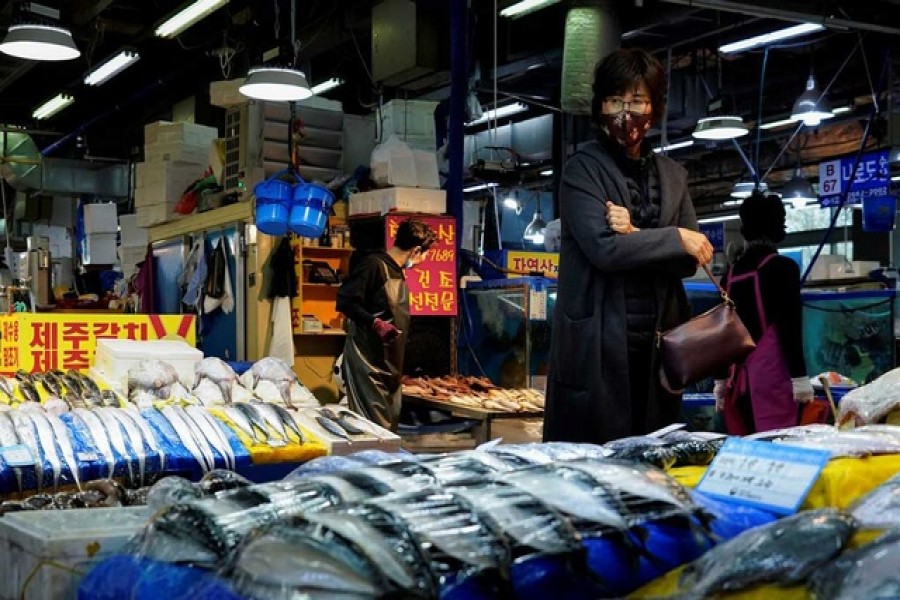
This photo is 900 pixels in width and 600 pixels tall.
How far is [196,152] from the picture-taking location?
11.2 metres

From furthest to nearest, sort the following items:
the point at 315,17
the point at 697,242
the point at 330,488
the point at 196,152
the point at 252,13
Result: the point at 315,17 < the point at 252,13 < the point at 196,152 < the point at 697,242 < the point at 330,488

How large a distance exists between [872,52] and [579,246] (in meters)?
11.6

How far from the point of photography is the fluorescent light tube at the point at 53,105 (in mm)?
17203

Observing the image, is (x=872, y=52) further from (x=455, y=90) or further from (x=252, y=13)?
(x=252, y=13)

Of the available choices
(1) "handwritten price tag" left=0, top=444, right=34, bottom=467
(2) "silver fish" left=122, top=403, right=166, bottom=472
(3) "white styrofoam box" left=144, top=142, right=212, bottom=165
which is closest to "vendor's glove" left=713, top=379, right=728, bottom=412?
(2) "silver fish" left=122, top=403, right=166, bottom=472

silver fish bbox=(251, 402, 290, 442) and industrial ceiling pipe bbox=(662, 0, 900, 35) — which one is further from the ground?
industrial ceiling pipe bbox=(662, 0, 900, 35)

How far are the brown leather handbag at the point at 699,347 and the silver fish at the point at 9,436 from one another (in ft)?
5.94

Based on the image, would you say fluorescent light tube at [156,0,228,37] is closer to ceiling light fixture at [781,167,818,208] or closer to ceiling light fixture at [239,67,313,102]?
ceiling light fixture at [239,67,313,102]

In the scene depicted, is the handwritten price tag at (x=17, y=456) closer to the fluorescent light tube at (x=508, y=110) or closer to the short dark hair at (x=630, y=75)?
the short dark hair at (x=630, y=75)

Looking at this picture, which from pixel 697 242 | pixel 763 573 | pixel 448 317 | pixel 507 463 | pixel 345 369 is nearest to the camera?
pixel 763 573

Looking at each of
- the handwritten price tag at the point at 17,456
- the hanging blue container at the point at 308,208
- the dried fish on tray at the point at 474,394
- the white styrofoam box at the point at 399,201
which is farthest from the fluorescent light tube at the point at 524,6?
the handwritten price tag at the point at 17,456

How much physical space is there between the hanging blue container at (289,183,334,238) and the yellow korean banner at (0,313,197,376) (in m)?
2.63

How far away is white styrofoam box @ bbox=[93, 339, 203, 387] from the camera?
177 inches

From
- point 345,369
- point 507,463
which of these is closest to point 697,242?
point 507,463
